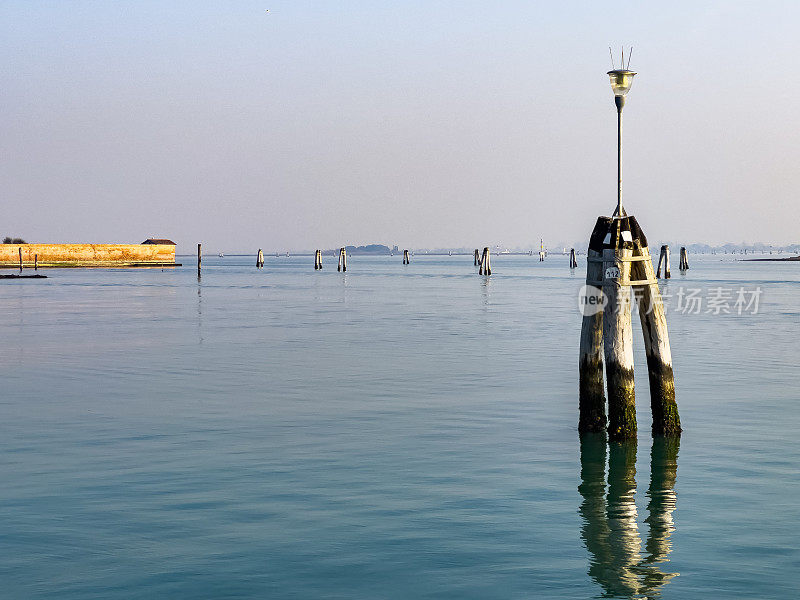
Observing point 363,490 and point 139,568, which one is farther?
point 363,490

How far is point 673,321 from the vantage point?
36.6 meters

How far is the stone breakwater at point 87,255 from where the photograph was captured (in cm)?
11563

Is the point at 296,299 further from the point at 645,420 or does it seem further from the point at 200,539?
the point at 200,539

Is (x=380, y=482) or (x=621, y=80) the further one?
(x=621, y=80)

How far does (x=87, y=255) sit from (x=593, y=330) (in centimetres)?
12296

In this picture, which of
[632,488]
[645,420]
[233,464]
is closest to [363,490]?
[233,464]

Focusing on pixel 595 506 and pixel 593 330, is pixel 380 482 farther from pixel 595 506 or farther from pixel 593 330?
pixel 593 330

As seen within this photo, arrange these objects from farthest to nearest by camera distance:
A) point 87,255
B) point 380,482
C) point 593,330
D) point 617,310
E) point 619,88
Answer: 1. point 87,255
2. point 619,88
3. point 593,330
4. point 617,310
5. point 380,482

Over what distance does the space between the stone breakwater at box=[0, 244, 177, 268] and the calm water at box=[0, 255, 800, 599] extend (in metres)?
99.2

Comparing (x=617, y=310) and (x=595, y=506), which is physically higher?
(x=617, y=310)

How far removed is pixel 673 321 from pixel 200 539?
30.8 m

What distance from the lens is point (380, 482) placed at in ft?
35.1

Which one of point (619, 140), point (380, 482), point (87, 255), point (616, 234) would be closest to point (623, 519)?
point (380, 482)

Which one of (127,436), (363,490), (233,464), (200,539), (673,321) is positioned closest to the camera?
(200,539)
